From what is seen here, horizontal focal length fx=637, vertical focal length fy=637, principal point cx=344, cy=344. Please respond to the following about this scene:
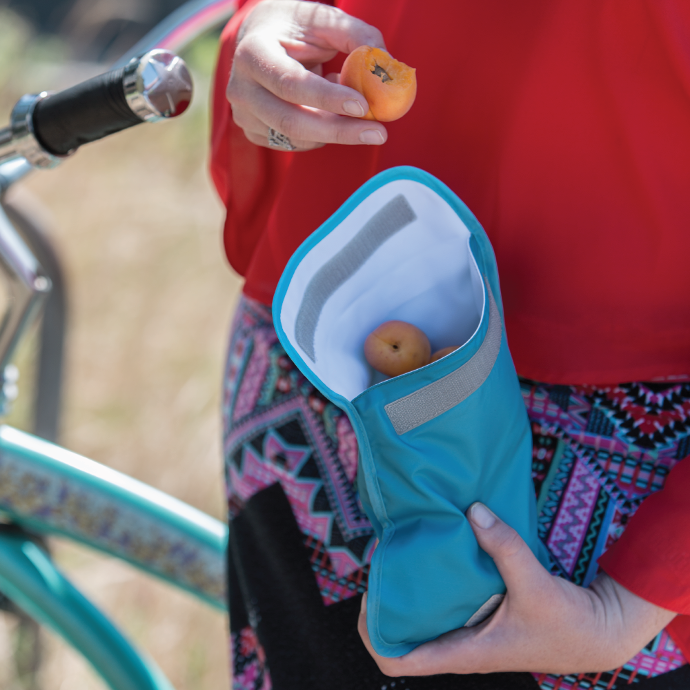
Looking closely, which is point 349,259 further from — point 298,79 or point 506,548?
point 506,548

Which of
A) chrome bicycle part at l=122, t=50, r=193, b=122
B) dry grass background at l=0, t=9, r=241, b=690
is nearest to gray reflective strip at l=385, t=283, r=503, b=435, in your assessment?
chrome bicycle part at l=122, t=50, r=193, b=122

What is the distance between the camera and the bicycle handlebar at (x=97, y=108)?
46cm

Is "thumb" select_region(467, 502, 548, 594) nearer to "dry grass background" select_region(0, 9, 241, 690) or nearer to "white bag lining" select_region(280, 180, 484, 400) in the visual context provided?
"white bag lining" select_region(280, 180, 484, 400)

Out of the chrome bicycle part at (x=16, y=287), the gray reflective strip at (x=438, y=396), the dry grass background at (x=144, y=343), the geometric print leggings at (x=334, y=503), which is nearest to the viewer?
the gray reflective strip at (x=438, y=396)

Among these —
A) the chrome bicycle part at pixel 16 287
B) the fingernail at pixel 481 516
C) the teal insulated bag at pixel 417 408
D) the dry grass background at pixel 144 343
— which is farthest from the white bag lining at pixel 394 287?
the dry grass background at pixel 144 343

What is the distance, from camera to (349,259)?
0.53 m

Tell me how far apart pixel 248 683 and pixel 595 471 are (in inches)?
16.6

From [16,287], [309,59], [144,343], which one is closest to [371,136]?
[309,59]

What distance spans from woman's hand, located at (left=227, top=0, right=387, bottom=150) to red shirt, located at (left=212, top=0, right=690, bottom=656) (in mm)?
47

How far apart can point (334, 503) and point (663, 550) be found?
291 mm

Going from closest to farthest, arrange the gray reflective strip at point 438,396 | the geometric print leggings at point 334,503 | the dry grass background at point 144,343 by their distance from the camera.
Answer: the gray reflective strip at point 438,396, the geometric print leggings at point 334,503, the dry grass background at point 144,343

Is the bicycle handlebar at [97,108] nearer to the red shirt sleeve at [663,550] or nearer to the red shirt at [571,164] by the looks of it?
the red shirt at [571,164]

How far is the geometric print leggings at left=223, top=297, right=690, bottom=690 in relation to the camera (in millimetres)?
553

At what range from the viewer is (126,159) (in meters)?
2.45
